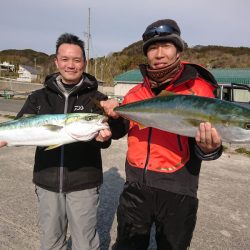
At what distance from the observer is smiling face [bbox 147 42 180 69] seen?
2.92 metres

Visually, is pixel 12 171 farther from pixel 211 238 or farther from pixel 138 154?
pixel 138 154

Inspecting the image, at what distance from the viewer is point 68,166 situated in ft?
10.9

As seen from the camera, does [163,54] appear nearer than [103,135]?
Yes

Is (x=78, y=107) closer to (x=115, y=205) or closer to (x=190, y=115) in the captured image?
(x=190, y=115)

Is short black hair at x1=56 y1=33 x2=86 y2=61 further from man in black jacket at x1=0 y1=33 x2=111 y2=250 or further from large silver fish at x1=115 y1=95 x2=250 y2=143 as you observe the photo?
large silver fish at x1=115 y1=95 x2=250 y2=143

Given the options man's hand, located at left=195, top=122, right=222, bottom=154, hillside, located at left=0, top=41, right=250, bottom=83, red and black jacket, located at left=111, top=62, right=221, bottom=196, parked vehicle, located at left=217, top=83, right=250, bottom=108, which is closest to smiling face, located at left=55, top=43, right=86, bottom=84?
red and black jacket, located at left=111, top=62, right=221, bottom=196

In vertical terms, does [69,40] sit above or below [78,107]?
above

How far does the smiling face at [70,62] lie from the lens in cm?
338

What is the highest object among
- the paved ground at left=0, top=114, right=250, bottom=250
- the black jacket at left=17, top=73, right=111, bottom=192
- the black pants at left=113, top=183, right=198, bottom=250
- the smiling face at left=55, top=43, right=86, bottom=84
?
the smiling face at left=55, top=43, right=86, bottom=84

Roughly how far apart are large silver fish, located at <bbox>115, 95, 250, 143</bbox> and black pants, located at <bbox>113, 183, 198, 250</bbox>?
0.61 metres

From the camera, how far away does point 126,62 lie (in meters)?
58.2

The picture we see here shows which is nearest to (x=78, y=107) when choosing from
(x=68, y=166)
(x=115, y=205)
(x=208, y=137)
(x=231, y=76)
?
(x=68, y=166)

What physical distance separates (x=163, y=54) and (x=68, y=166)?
1373 millimetres

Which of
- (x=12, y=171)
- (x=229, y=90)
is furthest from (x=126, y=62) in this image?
(x=12, y=171)
